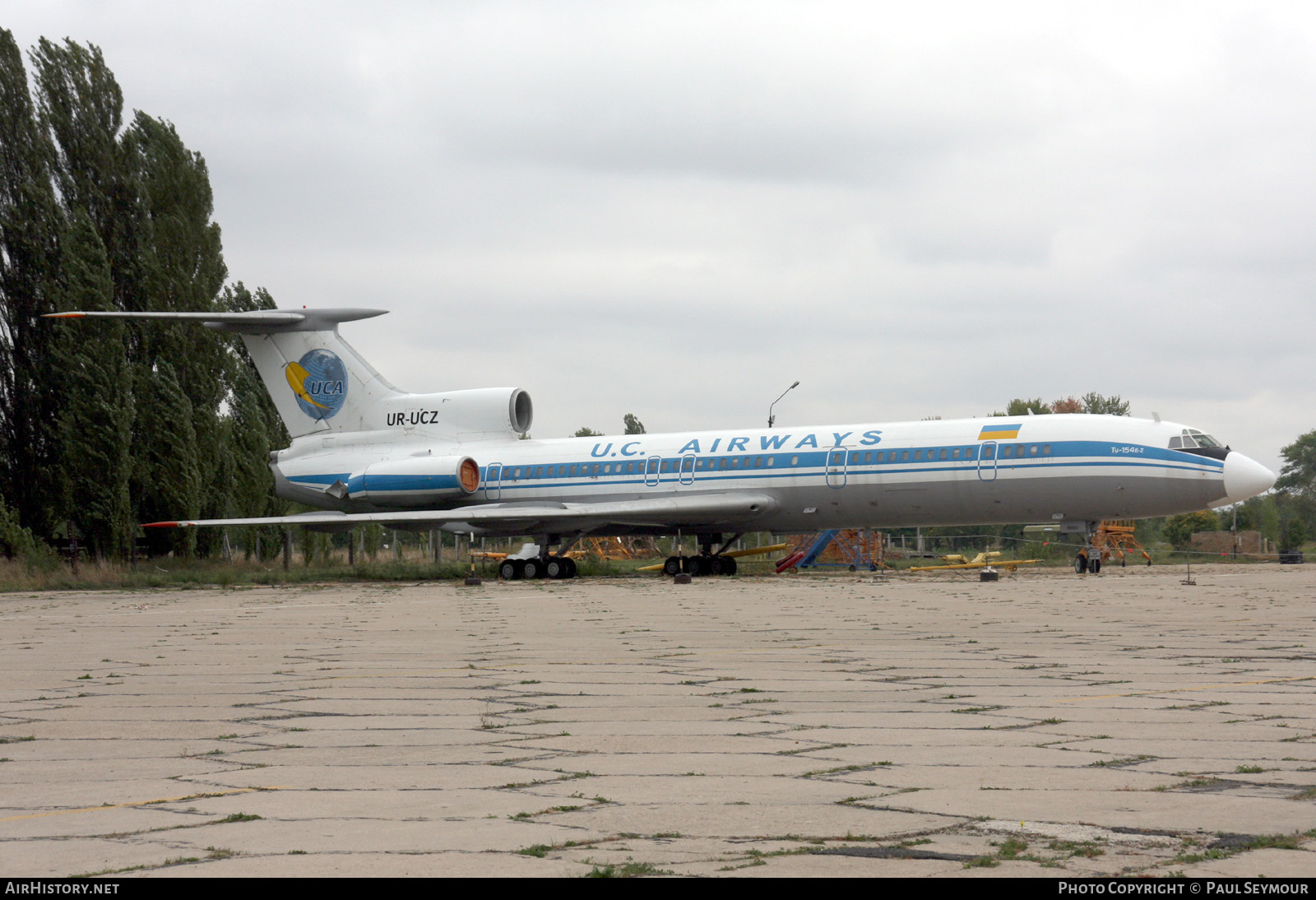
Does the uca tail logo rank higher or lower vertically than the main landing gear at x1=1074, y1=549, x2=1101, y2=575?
higher

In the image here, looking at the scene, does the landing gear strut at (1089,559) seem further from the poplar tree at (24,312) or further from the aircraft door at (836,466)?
the poplar tree at (24,312)

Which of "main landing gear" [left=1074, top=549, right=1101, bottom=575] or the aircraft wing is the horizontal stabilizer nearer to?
the aircraft wing

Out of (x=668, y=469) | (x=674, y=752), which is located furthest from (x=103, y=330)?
(x=674, y=752)

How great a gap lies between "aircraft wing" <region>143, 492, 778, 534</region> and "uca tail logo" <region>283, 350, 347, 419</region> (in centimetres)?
319

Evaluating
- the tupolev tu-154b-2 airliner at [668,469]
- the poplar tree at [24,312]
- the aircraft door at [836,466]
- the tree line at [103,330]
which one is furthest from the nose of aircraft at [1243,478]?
the poplar tree at [24,312]

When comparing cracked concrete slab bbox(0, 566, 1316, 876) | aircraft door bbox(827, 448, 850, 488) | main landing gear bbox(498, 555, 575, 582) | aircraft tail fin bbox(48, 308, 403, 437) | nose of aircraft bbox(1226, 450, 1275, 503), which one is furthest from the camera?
aircraft tail fin bbox(48, 308, 403, 437)

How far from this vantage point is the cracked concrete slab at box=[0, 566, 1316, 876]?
3.89 meters

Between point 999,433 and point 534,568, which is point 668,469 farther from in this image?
point 999,433

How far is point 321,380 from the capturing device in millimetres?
33250

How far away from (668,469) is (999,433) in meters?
7.57

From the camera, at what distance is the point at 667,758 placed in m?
5.61

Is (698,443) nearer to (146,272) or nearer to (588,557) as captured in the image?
(588,557)

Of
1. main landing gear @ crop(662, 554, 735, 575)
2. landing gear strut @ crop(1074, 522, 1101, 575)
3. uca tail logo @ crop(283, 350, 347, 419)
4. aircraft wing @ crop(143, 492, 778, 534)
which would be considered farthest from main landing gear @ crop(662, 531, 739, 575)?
uca tail logo @ crop(283, 350, 347, 419)
